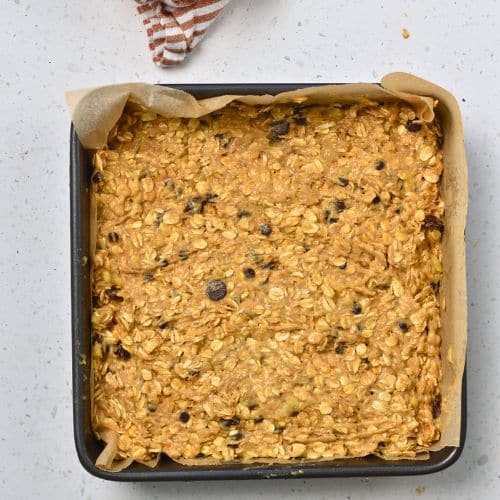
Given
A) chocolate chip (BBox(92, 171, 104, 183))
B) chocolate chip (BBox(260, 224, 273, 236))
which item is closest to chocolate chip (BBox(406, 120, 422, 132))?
chocolate chip (BBox(260, 224, 273, 236))

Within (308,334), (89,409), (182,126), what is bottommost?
(89,409)

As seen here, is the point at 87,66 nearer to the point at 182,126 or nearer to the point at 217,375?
the point at 182,126

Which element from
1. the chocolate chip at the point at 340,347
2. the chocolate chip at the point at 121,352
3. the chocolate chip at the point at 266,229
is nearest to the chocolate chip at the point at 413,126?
the chocolate chip at the point at 266,229

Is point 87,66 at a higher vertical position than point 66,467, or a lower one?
higher

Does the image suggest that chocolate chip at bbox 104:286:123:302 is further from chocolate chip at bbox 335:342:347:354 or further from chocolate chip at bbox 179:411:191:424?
chocolate chip at bbox 335:342:347:354

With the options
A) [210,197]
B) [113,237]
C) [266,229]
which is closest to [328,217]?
[266,229]

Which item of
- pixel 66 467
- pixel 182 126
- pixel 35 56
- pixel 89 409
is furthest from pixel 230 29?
pixel 66 467

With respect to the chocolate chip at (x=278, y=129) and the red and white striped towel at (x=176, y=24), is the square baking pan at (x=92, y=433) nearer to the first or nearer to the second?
the chocolate chip at (x=278, y=129)

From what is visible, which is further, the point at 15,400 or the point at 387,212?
the point at 15,400
